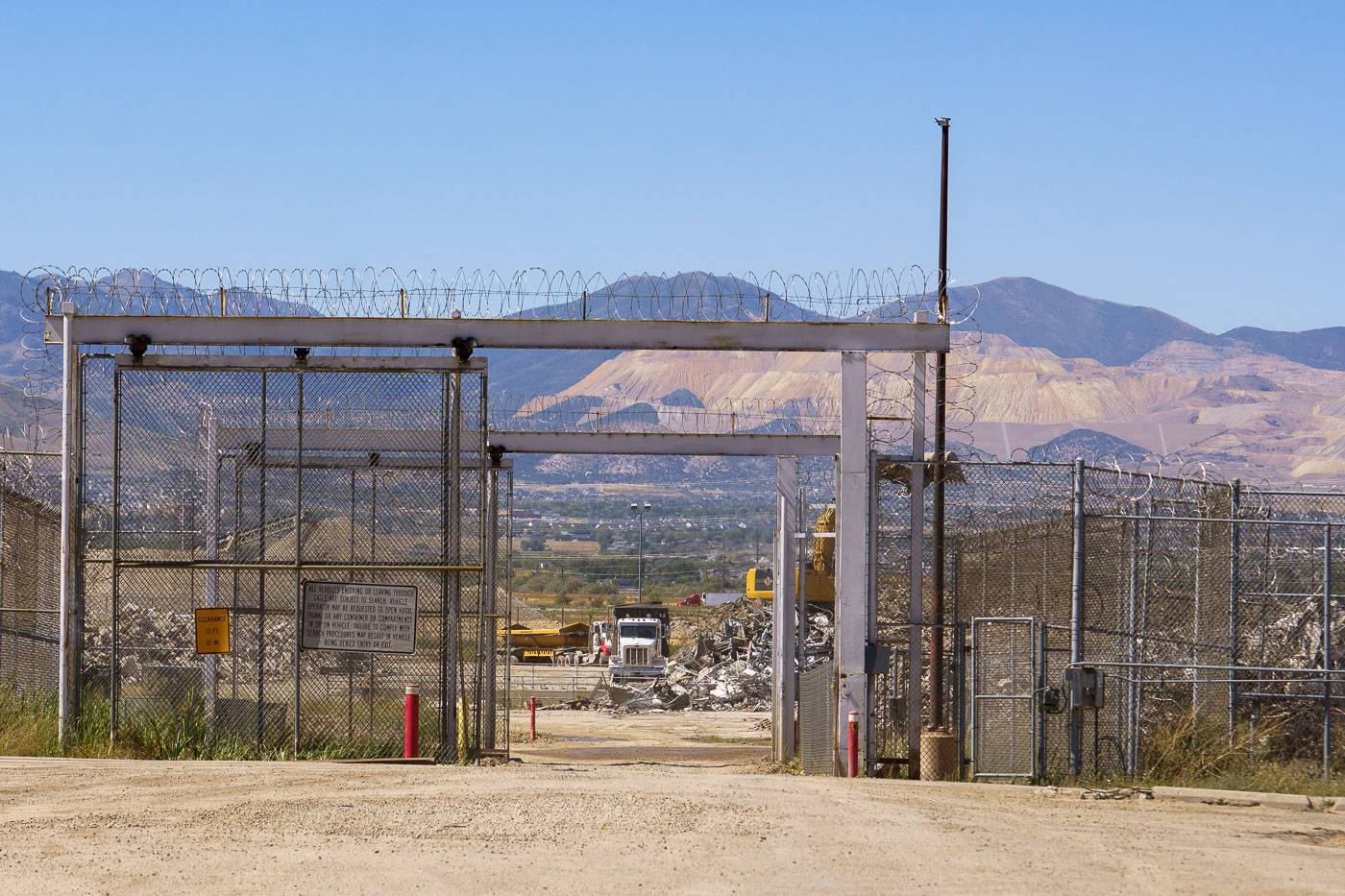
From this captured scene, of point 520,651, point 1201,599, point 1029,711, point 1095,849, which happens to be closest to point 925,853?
point 1095,849

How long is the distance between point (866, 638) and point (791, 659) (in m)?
6.07

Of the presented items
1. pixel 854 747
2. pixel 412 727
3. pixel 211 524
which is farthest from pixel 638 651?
pixel 412 727

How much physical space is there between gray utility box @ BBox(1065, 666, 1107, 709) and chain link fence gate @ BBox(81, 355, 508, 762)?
245 inches

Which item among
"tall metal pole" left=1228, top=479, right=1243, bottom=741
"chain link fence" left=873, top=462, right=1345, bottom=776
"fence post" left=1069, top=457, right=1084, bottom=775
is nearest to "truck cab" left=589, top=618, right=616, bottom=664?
"chain link fence" left=873, top=462, right=1345, bottom=776

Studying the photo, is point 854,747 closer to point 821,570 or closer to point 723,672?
point 821,570

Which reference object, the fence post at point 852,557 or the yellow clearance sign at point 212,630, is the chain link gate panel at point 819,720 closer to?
the fence post at point 852,557

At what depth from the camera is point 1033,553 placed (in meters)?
19.1

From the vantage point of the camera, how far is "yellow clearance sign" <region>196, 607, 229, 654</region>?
631 inches

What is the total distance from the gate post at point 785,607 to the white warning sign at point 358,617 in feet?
24.9

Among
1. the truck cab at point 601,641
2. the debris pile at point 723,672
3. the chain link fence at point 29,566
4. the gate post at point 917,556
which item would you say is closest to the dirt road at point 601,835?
the gate post at point 917,556

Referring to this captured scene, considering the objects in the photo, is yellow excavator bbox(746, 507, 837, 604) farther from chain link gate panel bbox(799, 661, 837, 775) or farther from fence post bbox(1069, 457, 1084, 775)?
fence post bbox(1069, 457, 1084, 775)

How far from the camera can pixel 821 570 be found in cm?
3672

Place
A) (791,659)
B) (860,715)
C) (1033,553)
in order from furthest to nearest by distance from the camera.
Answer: (791,659) → (1033,553) → (860,715)

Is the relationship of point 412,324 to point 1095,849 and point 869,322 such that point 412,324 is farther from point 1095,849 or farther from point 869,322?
point 1095,849
